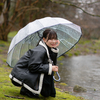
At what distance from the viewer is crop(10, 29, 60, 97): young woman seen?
3383 mm

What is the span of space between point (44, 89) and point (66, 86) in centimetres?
324

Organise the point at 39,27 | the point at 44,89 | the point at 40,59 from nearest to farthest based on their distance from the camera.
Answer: the point at 40,59, the point at 44,89, the point at 39,27

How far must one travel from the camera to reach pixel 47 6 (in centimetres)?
1748

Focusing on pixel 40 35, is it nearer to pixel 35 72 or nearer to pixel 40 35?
pixel 40 35

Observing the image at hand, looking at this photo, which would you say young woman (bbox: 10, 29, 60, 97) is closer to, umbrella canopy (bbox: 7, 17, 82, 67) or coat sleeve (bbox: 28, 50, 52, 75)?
coat sleeve (bbox: 28, 50, 52, 75)

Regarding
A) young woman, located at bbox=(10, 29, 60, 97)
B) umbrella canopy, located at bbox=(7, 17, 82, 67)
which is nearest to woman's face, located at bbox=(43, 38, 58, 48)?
young woman, located at bbox=(10, 29, 60, 97)

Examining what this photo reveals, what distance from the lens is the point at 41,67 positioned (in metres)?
3.38

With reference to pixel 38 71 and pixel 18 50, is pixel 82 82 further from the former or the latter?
pixel 38 71

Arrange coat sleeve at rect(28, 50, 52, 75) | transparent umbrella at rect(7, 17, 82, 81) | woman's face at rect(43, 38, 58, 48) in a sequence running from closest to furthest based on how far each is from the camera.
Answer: coat sleeve at rect(28, 50, 52, 75)
woman's face at rect(43, 38, 58, 48)
transparent umbrella at rect(7, 17, 82, 81)

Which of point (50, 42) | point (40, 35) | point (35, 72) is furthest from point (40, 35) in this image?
point (35, 72)

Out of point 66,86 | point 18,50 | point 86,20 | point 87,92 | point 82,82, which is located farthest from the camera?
point 86,20

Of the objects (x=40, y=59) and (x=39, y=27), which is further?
(x=39, y=27)

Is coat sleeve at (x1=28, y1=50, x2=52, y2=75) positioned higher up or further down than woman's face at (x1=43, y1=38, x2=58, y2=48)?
further down

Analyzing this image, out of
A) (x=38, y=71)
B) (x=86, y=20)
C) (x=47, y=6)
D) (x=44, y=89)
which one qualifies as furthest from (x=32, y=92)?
(x=86, y=20)
